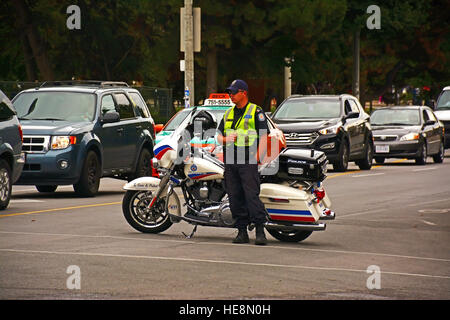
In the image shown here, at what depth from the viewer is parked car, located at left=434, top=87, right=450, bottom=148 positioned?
38188 mm

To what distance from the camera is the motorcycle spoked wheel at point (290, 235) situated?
1345cm

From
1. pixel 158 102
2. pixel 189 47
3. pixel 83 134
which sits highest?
pixel 189 47

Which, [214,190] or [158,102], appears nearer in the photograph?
[214,190]

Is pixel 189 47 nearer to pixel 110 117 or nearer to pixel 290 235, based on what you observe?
pixel 110 117

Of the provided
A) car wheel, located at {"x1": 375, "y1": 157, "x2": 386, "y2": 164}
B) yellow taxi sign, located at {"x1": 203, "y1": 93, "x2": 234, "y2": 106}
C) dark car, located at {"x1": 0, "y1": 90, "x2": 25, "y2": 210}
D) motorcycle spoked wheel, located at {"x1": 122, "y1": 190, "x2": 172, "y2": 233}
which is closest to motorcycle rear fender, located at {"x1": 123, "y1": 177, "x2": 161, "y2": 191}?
motorcycle spoked wheel, located at {"x1": 122, "y1": 190, "x2": 172, "y2": 233}

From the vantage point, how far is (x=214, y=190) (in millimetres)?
13359

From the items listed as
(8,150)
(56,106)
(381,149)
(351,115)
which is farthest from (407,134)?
(8,150)

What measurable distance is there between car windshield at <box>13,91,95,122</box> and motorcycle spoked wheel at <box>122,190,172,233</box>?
21.3ft

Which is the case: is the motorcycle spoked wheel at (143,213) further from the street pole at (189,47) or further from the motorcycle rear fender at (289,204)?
the street pole at (189,47)

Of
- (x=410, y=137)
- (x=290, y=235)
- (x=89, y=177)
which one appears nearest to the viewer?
(x=290, y=235)

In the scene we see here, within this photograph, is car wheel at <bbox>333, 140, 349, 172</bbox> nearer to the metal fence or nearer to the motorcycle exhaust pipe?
the metal fence

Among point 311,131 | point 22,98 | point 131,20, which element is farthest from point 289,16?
point 22,98

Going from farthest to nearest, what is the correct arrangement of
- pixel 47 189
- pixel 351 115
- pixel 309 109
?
pixel 309 109
pixel 351 115
pixel 47 189

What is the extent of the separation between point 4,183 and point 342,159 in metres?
11.9
